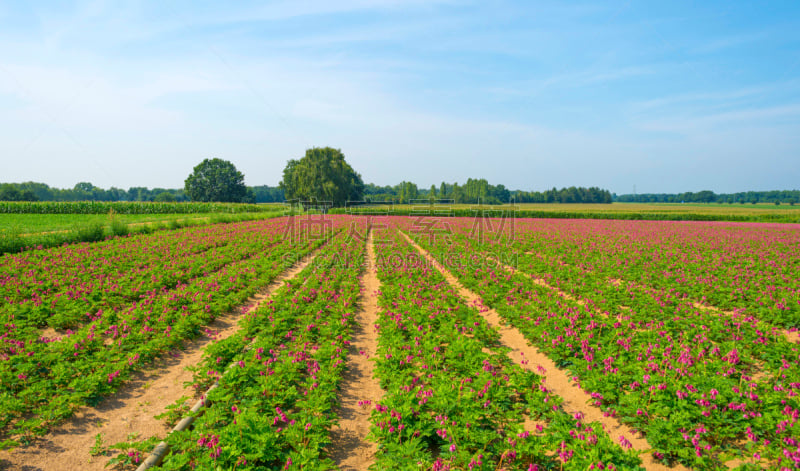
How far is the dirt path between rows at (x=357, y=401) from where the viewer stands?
4258 millimetres

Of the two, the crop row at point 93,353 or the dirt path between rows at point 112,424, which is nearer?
the dirt path between rows at point 112,424

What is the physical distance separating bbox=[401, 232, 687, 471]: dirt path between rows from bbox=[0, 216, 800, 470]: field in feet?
0.12

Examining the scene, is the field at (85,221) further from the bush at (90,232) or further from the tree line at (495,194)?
the tree line at (495,194)

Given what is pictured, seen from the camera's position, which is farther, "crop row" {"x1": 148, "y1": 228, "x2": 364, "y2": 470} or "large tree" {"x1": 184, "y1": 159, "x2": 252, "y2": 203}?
"large tree" {"x1": 184, "y1": 159, "x2": 252, "y2": 203}

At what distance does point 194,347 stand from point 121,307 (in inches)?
141

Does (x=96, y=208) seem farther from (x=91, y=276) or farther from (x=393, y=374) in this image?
(x=393, y=374)

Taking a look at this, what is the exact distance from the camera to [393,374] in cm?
573

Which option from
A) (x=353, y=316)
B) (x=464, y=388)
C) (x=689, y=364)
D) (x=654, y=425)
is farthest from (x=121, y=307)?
(x=689, y=364)

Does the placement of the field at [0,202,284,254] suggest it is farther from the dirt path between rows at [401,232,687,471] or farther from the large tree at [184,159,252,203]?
the large tree at [184,159,252,203]

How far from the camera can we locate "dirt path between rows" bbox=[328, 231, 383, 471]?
14.0ft

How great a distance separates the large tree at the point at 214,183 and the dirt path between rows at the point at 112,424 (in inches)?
3797

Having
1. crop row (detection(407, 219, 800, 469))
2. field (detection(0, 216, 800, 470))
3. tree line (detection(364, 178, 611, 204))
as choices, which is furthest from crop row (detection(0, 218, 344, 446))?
tree line (detection(364, 178, 611, 204))

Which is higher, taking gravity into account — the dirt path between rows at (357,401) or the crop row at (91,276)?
the crop row at (91,276)

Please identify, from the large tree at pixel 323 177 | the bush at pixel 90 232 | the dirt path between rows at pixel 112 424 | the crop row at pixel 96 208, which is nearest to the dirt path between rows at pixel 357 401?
the dirt path between rows at pixel 112 424
